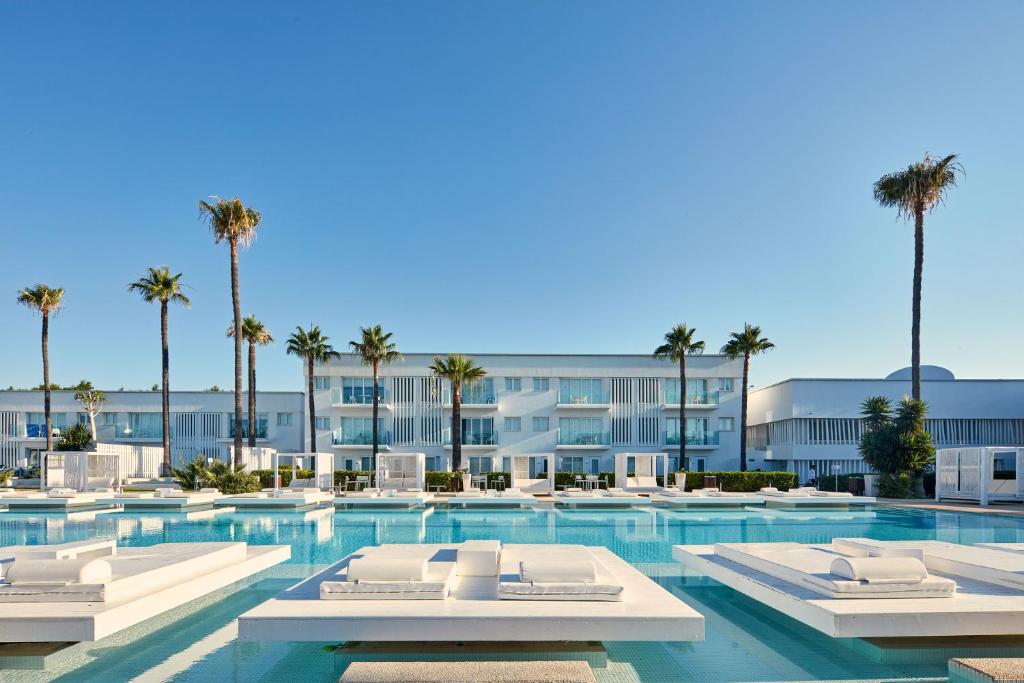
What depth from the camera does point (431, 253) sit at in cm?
3216

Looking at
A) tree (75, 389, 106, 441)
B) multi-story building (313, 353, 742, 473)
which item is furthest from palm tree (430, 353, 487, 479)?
tree (75, 389, 106, 441)

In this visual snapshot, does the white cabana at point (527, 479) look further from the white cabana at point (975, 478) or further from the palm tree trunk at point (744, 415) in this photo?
the white cabana at point (975, 478)

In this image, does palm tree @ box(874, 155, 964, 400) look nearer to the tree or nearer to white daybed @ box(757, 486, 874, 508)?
white daybed @ box(757, 486, 874, 508)

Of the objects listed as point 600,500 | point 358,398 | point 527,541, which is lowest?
point 600,500

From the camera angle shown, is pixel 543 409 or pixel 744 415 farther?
pixel 543 409

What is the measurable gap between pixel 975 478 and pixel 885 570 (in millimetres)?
21620

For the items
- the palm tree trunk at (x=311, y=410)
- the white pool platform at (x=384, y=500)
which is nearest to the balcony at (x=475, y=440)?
the palm tree trunk at (x=311, y=410)

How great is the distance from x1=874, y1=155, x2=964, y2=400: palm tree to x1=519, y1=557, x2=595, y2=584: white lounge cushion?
2586 centimetres

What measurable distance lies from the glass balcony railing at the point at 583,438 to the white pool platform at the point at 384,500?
16720mm

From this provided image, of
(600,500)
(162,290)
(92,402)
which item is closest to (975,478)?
(600,500)

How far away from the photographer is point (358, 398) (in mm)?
41688

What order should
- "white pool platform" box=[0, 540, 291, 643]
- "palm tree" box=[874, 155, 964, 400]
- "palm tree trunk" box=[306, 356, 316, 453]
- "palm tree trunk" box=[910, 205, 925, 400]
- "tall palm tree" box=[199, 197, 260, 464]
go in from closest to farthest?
"white pool platform" box=[0, 540, 291, 643] → "palm tree trunk" box=[910, 205, 925, 400] → "palm tree" box=[874, 155, 964, 400] → "tall palm tree" box=[199, 197, 260, 464] → "palm tree trunk" box=[306, 356, 316, 453]

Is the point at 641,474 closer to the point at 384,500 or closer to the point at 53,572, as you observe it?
the point at 384,500

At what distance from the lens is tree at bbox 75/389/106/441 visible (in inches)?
1732
